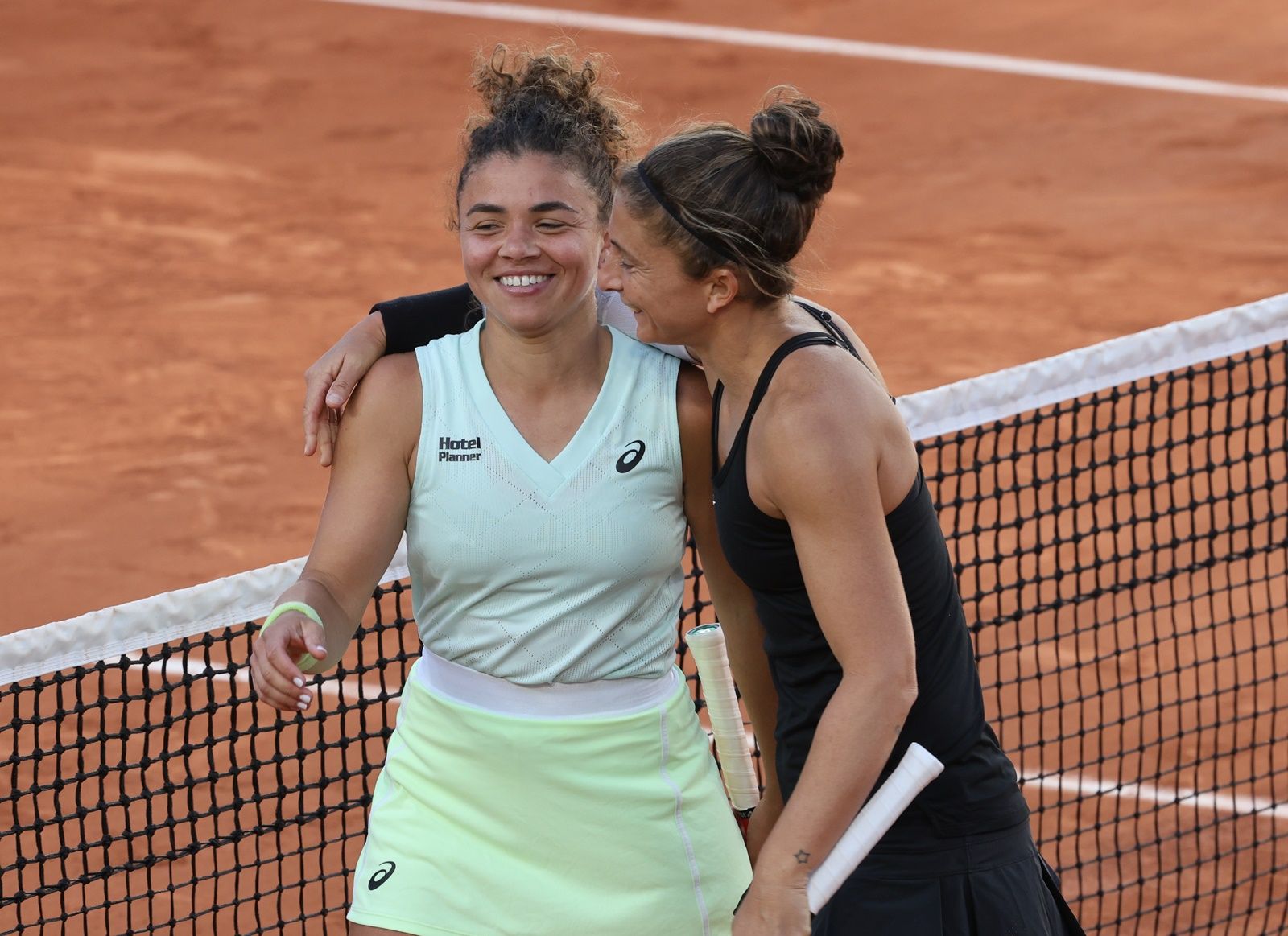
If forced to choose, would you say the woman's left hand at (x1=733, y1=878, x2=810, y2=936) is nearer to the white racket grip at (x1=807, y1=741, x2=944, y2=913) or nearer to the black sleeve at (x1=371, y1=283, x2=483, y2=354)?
the white racket grip at (x1=807, y1=741, x2=944, y2=913)

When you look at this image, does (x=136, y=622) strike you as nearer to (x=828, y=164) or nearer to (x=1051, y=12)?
(x=828, y=164)

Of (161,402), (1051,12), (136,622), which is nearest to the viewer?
(136,622)

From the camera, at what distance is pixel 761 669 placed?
3.26 meters

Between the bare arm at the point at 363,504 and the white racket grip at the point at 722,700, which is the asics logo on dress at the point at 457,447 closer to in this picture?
the bare arm at the point at 363,504

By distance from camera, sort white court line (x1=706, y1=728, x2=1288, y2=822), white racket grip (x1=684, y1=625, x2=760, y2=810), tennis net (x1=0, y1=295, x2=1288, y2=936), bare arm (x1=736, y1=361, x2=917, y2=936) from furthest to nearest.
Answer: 1. white court line (x1=706, y1=728, x2=1288, y2=822)
2. tennis net (x1=0, y1=295, x2=1288, y2=936)
3. white racket grip (x1=684, y1=625, x2=760, y2=810)
4. bare arm (x1=736, y1=361, x2=917, y2=936)

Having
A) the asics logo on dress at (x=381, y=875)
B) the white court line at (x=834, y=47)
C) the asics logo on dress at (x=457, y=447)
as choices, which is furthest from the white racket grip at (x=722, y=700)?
the white court line at (x=834, y=47)

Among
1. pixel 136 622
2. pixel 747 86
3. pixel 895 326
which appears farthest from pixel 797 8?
pixel 136 622

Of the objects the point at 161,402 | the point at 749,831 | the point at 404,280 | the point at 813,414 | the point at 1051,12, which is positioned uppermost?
the point at 1051,12

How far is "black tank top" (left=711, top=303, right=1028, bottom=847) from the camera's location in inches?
114

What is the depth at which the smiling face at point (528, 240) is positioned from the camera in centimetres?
311

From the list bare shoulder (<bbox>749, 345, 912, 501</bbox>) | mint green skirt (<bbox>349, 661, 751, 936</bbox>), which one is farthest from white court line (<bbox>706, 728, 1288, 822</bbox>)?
bare shoulder (<bbox>749, 345, 912, 501</bbox>)

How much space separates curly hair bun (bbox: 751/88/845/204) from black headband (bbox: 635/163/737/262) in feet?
0.45

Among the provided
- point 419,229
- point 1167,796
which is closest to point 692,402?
point 1167,796

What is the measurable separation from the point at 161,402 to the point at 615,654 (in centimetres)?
635
